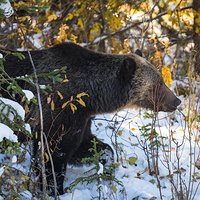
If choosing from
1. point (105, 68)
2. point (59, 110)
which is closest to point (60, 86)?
point (59, 110)

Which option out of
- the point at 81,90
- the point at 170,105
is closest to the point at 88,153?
the point at 81,90

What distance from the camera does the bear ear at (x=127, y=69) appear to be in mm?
6229

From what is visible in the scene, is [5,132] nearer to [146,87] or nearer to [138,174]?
[138,174]

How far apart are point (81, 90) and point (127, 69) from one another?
671 mm

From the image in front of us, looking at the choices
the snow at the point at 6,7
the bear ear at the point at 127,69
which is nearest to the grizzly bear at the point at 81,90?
the bear ear at the point at 127,69

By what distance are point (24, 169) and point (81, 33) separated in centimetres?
603

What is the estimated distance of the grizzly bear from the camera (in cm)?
591

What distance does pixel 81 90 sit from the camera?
6.02 m

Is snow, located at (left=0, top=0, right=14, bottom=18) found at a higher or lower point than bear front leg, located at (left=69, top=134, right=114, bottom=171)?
higher

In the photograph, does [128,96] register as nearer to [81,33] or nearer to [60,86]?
[60,86]

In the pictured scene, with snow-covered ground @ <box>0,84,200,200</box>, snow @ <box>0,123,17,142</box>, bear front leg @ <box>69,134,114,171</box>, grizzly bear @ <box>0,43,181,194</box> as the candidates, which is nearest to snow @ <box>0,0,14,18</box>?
snow @ <box>0,123,17,142</box>

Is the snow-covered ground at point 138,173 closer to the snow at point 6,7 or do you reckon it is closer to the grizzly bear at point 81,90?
the grizzly bear at point 81,90

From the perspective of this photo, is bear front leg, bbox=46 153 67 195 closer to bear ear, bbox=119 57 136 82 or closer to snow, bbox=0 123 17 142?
bear ear, bbox=119 57 136 82

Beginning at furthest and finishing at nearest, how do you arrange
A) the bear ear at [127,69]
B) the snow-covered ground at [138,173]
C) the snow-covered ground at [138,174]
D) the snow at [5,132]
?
the bear ear at [127,69]
the snow-covered ground at [138,174]
the snow-covered ground at [138,173]
the snow at [5,132]
